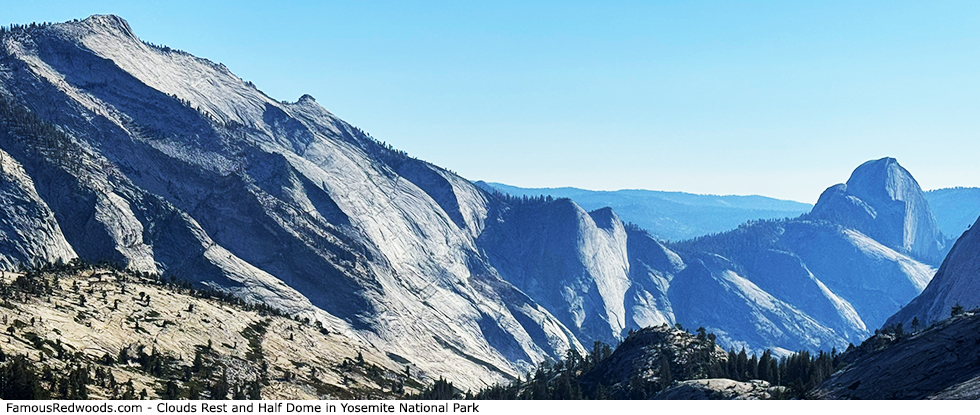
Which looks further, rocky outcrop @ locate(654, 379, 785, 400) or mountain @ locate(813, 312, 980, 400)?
rocky outcrop @ locate(654, 379, 785, 400)

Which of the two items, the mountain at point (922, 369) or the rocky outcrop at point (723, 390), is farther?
the rocky outcrop at point (723, 390)

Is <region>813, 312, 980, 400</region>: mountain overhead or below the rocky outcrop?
overhead

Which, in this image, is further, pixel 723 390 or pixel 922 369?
pixel 723 390

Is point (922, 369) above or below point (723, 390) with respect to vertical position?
above

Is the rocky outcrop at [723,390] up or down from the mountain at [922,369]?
down
